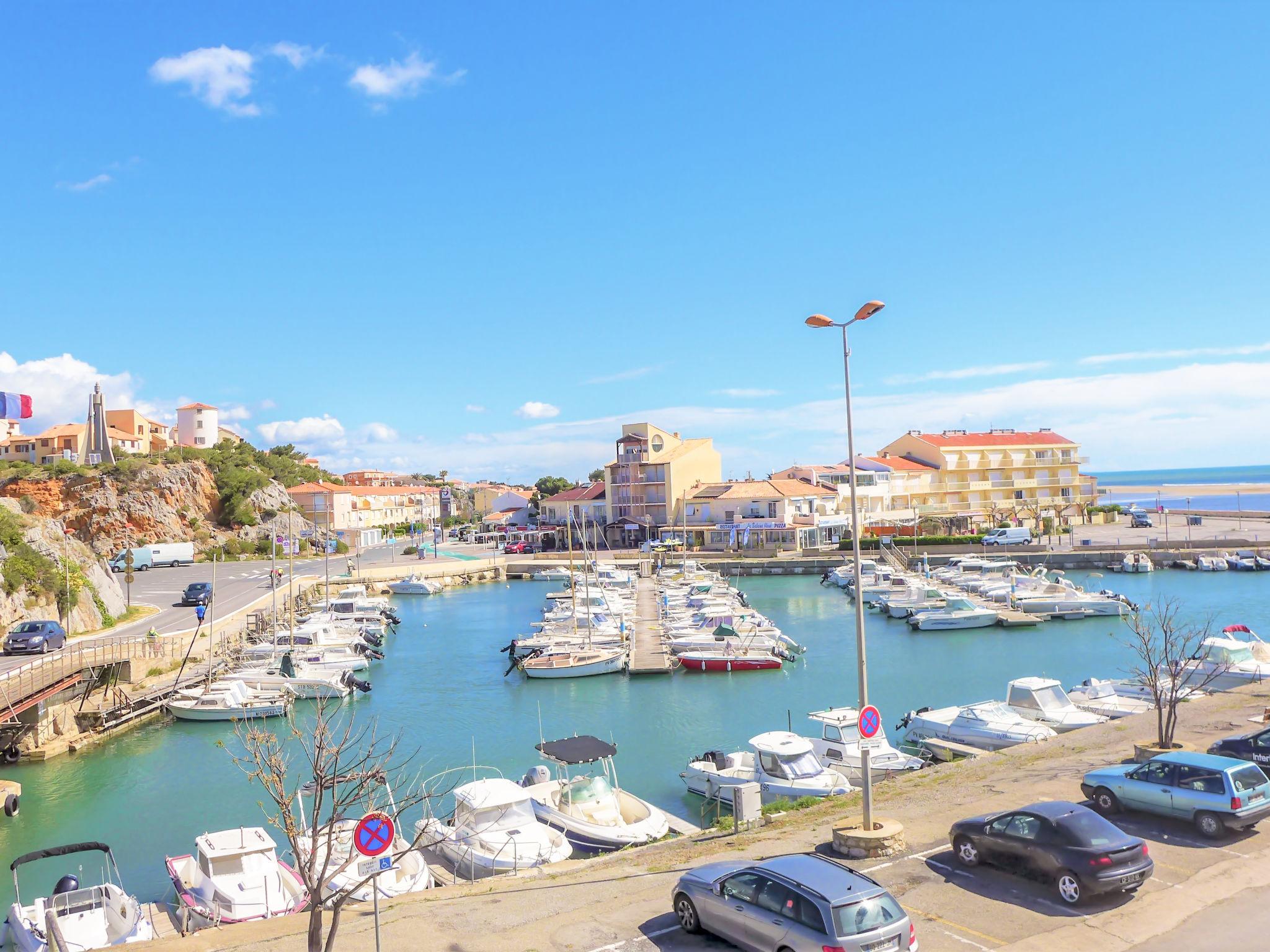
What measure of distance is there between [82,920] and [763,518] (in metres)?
73.2

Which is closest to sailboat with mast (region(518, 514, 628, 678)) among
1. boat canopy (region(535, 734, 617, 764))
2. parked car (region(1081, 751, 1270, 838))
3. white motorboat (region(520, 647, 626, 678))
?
white motorboat (region(520, 647, 626, 678))

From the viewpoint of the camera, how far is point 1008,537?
260ft

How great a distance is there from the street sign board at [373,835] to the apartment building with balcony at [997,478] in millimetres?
87653

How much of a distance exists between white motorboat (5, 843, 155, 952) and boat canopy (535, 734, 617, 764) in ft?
28.9

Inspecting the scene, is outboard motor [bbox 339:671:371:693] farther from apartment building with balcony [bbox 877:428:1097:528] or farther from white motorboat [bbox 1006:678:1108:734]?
apartment building with balcony [bbox 877:428:1097:528]

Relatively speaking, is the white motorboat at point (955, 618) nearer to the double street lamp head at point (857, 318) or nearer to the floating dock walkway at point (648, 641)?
the floating dock walkway at point (648, 641)

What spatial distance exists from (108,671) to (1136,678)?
3717 cm

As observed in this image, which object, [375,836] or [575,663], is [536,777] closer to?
[375,836]

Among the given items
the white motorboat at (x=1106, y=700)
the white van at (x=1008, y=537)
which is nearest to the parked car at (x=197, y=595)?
the white motorboat at (x=1106, y=700)

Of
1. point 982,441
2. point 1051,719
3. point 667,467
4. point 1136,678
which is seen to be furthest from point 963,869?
point 982,441

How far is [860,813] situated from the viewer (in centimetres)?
1552

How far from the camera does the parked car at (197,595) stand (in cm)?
5203

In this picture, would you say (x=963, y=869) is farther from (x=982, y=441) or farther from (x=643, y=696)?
(x=982, y=441)

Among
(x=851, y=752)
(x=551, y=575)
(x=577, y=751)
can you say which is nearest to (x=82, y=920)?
(x=577, y=751)
